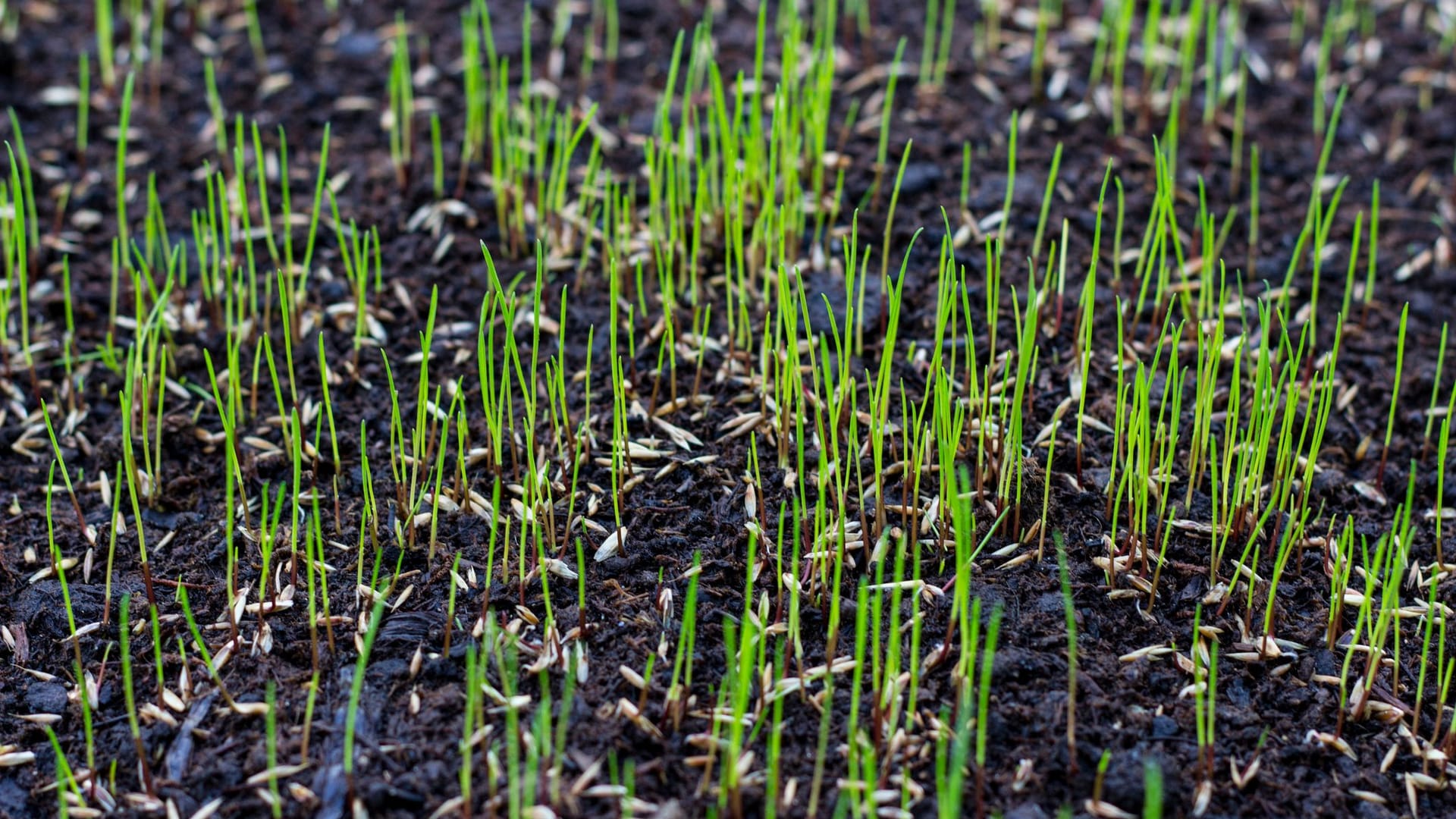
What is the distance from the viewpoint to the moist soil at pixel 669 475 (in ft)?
6.81

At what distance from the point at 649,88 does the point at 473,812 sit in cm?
208

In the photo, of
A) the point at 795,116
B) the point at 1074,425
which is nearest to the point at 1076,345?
the point at 1074,425

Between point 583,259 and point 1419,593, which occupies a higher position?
point 583,259

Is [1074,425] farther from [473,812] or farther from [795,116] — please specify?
[473,812]

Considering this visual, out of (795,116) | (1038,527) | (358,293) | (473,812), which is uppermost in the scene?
(795,116)

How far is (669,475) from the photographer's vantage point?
2.54 m

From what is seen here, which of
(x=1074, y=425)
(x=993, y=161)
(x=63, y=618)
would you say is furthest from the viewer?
(x=993, y=161)

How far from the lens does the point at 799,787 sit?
201 cm

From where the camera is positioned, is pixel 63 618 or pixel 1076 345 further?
pixel 1076 345

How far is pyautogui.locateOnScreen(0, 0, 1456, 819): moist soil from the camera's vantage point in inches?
81.7

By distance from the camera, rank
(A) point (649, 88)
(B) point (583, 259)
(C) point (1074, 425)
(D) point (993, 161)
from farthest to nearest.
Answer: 1. (A) point (649, 88)
2. (D) point (993, 161)
3. (B) point (583, 259)
4. (C) point (1074, 425)

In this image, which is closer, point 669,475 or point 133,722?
point 133,722

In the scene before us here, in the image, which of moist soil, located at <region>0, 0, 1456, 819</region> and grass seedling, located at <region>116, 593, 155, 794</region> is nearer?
grass seedling, located at <region>116, 593, 155, 794</region>

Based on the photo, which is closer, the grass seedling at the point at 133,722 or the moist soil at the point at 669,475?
the grass seedling at the point at 133,722
